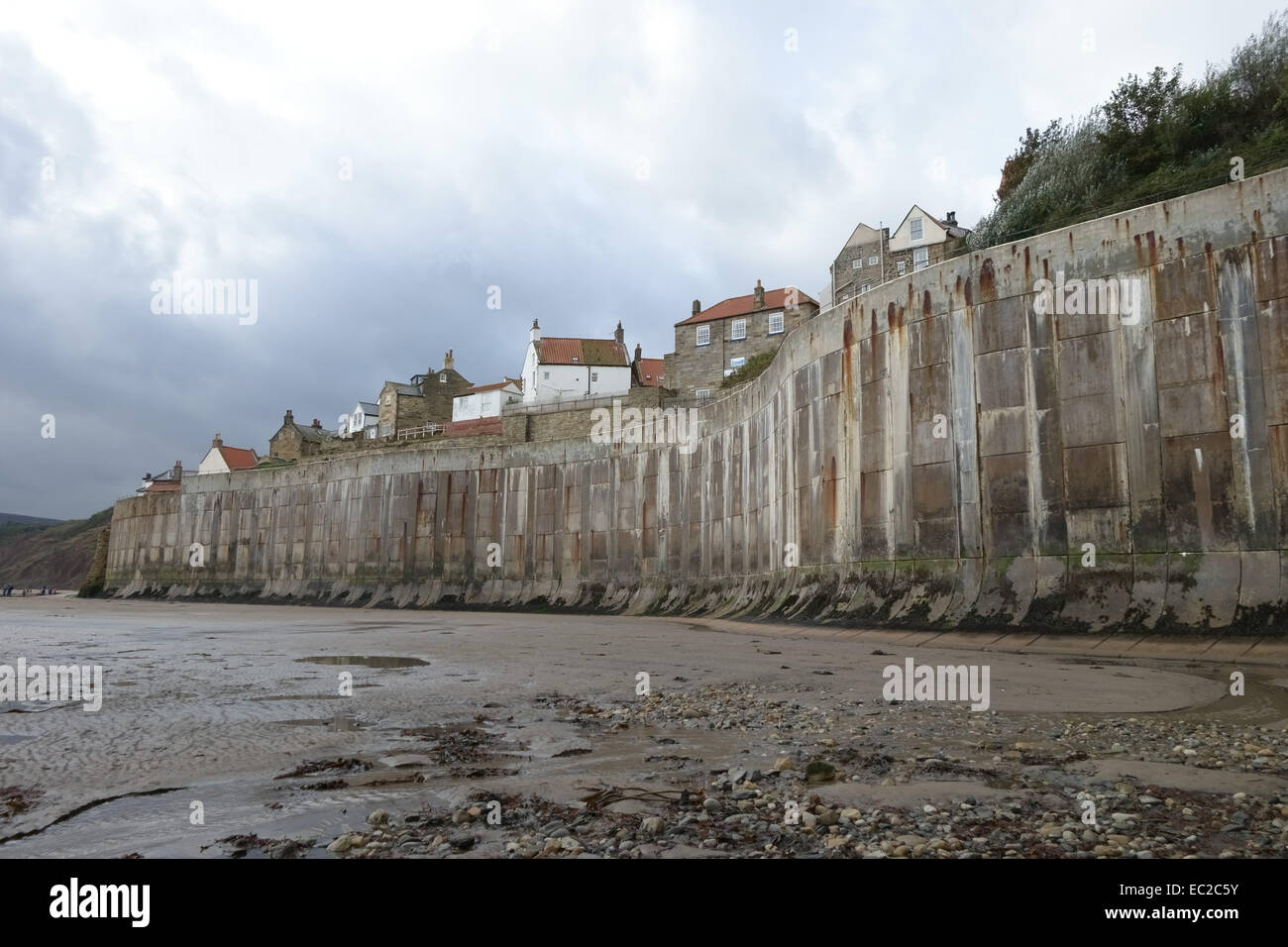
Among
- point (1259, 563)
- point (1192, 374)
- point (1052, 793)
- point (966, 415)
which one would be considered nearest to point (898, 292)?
point (966, 415)

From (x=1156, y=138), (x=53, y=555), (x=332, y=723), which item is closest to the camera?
(x=332, y=723)

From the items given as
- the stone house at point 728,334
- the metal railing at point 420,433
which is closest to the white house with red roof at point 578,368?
the stone house at point 728,334

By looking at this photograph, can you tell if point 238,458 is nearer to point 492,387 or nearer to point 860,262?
point 492,387

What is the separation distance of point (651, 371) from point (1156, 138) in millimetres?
56112

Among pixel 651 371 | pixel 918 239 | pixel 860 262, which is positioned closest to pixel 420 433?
pixel 651 371

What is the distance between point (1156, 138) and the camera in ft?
105

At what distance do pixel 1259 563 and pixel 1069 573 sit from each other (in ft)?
8.57

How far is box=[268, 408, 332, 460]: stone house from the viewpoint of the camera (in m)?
82.5

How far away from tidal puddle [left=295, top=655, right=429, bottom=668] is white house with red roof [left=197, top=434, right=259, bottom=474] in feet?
288

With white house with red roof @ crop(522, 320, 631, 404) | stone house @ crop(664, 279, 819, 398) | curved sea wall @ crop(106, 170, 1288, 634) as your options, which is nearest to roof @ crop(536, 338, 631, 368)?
white house with red roof @ crop(522, 320, 631, 404)

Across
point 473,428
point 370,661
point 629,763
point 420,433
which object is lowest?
point 370,661

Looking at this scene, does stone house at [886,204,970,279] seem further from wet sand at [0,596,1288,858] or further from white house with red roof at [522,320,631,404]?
wet sand at [0,596,1288,858]
